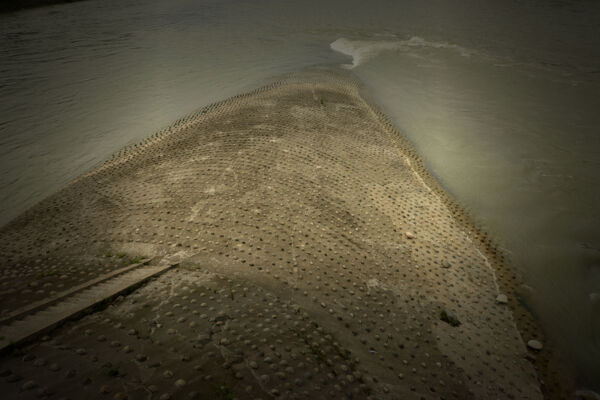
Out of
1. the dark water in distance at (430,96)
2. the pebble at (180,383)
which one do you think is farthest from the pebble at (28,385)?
the dark water in distance at (430,96)

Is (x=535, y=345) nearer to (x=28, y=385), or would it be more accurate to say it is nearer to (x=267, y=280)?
(x=267, y=280)

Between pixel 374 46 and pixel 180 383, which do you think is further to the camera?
pixel 374 46

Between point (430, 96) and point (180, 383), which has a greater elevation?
point (430, 96)

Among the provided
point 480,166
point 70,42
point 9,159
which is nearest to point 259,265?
point 480,166

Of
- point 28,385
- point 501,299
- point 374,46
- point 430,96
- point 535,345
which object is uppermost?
point 374,46

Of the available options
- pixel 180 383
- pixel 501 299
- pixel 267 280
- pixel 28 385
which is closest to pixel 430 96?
pixel 501 299

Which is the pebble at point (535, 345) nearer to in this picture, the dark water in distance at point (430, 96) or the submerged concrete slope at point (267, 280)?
the submerged concrete slope at point (267, 280)

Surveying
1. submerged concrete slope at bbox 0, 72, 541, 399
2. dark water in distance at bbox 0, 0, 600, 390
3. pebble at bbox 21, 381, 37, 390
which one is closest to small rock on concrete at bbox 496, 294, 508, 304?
submerged concrete slope at bbox 0, 72, 541, 399
